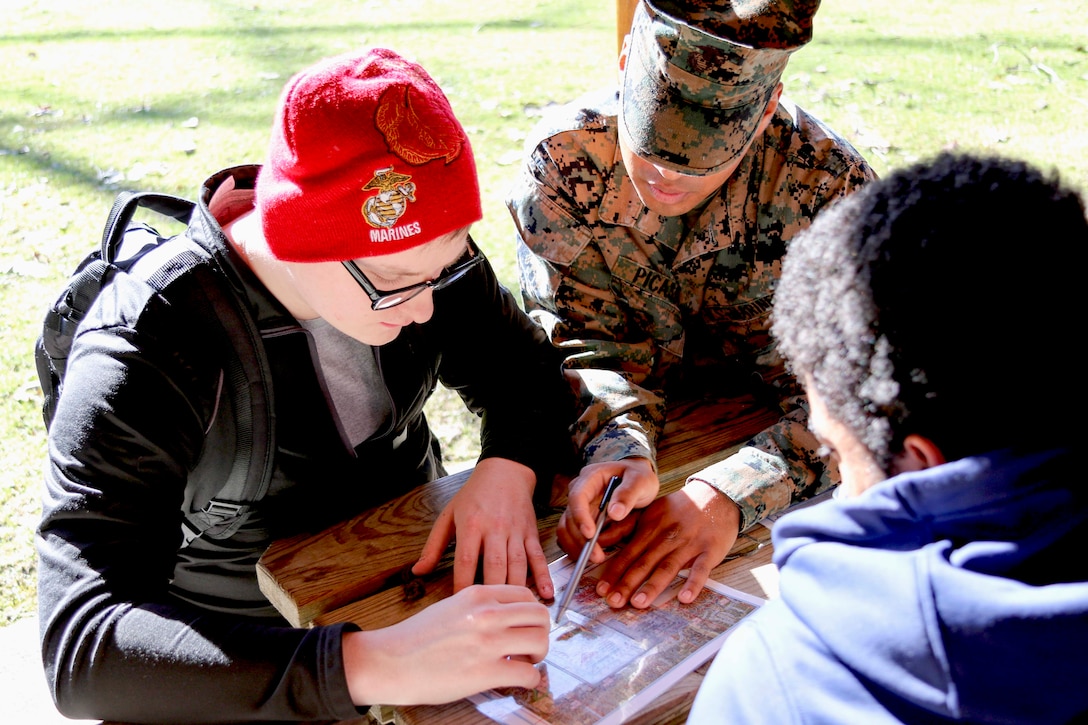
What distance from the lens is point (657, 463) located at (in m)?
1.79

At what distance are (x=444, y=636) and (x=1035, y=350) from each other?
73 centimetres

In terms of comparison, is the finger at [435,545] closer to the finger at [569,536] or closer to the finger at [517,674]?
the finger at [569,536]

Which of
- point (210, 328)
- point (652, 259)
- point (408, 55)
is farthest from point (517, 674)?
point (408, 55)

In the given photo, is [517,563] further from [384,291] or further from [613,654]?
[384,291]

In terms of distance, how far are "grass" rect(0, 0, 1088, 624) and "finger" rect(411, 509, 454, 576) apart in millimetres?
1753

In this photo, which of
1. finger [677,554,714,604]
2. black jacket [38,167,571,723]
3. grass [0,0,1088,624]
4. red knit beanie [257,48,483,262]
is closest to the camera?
black jacket [38,167,571,723]

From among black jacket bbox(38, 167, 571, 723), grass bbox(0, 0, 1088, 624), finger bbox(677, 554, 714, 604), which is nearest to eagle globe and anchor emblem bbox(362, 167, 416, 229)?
black jacket bbox(38, 167, 571, 723)

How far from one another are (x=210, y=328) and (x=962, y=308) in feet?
3.29

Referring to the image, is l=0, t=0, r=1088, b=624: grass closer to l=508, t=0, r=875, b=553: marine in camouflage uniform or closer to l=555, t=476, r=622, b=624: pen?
l=508, t=0, r=875, b=553: marine in camouflage uniform

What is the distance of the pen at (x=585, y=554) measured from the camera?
1378 millimetres

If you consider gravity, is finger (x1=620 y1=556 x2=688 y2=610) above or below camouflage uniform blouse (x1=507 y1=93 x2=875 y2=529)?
below

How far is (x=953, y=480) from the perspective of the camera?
0.85 meters

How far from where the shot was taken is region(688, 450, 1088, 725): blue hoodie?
814 mm

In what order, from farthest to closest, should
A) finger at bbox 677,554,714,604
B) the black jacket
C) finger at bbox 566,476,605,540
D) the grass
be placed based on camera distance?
the grass → finger at bbox 566,476,605,540 → finger at bbox 677,554,714,604 → the black jacket
